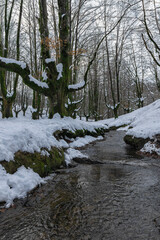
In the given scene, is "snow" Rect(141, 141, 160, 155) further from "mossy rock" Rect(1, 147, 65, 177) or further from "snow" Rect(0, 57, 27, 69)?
"snow" Rect(0, 57, 27, 69)

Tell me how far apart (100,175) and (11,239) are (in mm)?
2259

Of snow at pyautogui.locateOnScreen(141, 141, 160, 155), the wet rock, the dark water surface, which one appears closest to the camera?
the dark water surface

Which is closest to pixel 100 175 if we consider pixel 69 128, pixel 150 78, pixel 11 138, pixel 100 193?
pixel 100 193

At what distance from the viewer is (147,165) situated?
13.8ft

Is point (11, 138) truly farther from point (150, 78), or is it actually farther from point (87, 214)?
point (150, 78)

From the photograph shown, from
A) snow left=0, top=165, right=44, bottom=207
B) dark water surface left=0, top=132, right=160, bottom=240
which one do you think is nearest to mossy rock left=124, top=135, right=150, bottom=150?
dark water surface left=0, top=132, right=160, bottom=240

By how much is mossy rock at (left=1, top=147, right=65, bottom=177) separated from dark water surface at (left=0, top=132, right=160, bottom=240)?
34cm

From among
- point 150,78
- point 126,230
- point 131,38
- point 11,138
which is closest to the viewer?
point 126,230

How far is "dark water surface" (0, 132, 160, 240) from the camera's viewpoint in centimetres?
169

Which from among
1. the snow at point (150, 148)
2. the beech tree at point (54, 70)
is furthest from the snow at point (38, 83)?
the snow at point (150, 148)

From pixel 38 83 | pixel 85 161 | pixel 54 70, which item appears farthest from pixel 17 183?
pixel 54 70

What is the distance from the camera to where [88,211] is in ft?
6.97

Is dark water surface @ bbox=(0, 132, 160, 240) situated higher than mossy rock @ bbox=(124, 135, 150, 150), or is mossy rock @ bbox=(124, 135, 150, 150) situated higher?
mossy rock @ bbox=(124, 135, 150, 150)

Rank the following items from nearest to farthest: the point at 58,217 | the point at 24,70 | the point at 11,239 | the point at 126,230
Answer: the point at 11,239 → the point at 126,230 → the point at 58,217 → the point at 24,70
